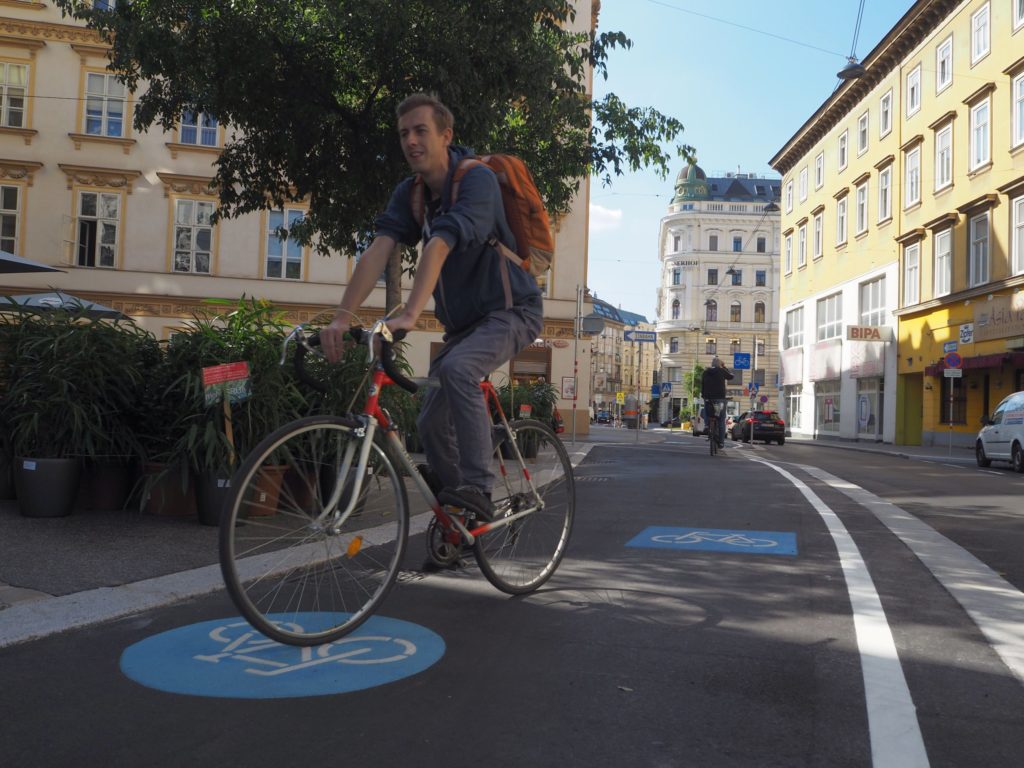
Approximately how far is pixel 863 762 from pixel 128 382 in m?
5.14

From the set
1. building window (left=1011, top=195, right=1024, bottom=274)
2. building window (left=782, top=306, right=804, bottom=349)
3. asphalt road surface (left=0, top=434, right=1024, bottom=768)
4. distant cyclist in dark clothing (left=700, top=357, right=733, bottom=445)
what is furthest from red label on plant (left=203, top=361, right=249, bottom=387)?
building window (left=782, top=306, right=804, bottom=349)

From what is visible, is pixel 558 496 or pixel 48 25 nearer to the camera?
pixel 558 496

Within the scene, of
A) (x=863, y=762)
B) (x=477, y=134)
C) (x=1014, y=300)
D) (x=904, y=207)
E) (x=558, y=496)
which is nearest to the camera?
(x=863, y=762)

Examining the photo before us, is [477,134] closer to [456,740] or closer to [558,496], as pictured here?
[558,496]

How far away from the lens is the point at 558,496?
478cm

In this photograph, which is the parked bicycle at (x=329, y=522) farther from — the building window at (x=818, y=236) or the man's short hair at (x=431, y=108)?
the building window at (x=818, y=236)

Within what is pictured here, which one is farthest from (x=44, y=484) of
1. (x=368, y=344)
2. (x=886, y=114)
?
(x=886, y=114)

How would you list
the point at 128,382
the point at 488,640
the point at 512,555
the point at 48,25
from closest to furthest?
the point at 488,640 → the point at 512,555 → the point at 128,382 → the point at 48,25

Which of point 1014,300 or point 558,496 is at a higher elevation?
point 1014,300

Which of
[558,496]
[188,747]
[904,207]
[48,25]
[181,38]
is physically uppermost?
[48,25]

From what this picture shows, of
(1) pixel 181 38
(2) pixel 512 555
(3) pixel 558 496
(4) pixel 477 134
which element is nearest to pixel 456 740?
(2) pixel 512 555

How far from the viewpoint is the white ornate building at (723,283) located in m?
91.9

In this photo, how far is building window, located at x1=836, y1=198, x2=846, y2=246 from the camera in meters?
41.5

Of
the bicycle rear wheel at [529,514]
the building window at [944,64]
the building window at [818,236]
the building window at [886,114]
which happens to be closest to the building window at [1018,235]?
the building window at [944,64]
